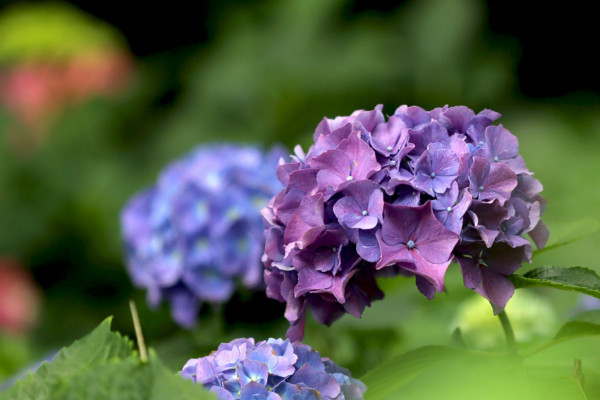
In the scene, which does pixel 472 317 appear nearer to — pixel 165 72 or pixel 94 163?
pixel 94 163

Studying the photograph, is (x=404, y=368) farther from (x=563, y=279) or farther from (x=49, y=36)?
(x=49, y=36)

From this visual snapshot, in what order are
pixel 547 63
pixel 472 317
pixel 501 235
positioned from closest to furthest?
pixel 501 235 → pixel 472 317 → pixel 547 63

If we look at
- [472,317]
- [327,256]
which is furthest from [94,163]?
[327,256]

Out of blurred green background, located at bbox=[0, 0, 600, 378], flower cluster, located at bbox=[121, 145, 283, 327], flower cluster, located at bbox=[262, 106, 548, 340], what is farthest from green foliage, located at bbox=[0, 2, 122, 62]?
flower cluster, located at bbox=[262, 106, 548, 340]

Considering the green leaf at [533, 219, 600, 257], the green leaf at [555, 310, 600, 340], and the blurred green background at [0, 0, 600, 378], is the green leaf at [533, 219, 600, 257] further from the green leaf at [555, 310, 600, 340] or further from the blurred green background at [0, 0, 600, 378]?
the blurred green background at [0, 0, 600, 378]

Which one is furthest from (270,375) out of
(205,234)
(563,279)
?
(205,234)
